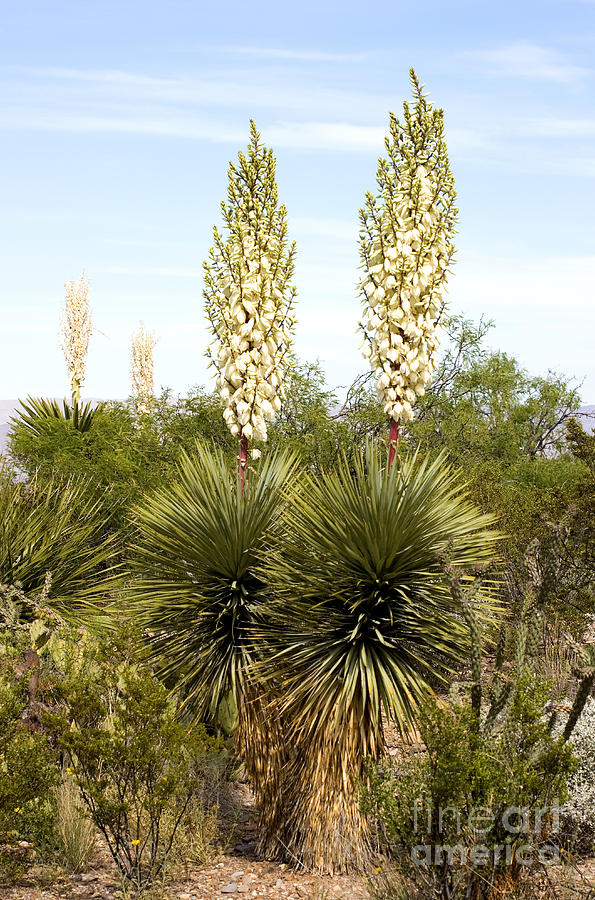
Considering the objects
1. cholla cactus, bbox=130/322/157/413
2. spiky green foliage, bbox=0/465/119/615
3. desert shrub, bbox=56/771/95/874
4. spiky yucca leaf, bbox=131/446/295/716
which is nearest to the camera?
desert shrub, bbox=56/771/95/874

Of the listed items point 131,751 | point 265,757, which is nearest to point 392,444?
point 265,757

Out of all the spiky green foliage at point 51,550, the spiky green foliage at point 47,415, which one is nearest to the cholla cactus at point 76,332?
the spiky green foliage at point 47,415

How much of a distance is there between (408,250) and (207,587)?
2.50 meters

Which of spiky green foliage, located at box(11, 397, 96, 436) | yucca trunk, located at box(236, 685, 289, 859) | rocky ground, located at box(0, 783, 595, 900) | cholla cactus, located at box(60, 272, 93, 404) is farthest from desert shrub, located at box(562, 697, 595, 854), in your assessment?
cholla cactus, located at box(60, 272, 93, 404)

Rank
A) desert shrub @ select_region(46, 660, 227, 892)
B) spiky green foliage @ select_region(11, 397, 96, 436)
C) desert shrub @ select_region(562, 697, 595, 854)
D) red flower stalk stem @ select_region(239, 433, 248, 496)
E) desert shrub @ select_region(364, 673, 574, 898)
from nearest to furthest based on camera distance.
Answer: desert shrub @ select_region(364, 673, 574, 898) < desert shrub @ select_region(46, 660, 227, 892) < desert shrub @ select_region(562, 697, 595, 854) < red flower stalk stem @ select_region(239, 433, 248, 496) < spiky green foliage @ select_region(11, 397, 96, 436)

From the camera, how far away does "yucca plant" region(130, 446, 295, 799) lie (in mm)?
5699

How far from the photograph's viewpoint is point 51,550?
8234mm

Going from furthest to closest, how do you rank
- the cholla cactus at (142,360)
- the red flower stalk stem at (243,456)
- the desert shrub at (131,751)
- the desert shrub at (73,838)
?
1. the cholla cactus at (142,360)
2. the red flower stalk stem at (243,456)
3. the desert shrub at (73,838)
4. the desert shrub at (131,751)

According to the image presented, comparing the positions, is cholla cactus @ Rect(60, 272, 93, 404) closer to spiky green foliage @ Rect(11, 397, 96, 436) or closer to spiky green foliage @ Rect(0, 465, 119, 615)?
spiky green foliage @ Rect(11, 397, 96, 436)

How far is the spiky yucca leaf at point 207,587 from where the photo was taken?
230 inches

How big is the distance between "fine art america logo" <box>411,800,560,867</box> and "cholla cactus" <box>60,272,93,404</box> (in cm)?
1723

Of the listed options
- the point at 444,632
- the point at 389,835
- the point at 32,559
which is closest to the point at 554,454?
the point at 32,559

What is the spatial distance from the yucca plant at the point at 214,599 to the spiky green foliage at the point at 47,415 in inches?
311

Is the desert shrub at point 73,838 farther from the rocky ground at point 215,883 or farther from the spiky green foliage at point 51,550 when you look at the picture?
the spiky green foliage at point 51,550
